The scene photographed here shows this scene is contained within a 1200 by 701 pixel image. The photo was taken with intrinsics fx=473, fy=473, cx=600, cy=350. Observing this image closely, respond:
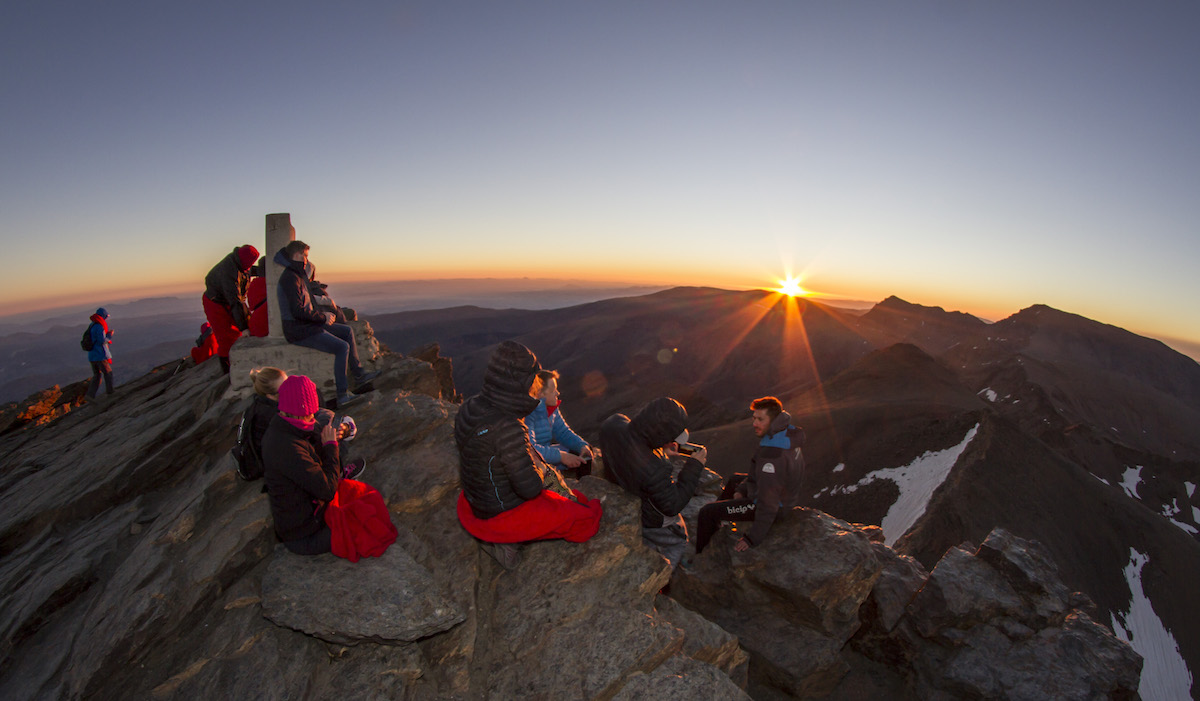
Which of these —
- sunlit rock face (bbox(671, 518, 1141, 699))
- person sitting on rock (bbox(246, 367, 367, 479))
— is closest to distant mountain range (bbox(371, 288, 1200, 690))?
sunlit rock face (bbox(671, 518, 1141, 699))

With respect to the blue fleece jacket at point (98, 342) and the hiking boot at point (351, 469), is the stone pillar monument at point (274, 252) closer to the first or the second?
the hiking boot at point (351, 469)

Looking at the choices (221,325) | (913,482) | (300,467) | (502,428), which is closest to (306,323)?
(221,325)

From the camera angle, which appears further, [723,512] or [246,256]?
[246,256]

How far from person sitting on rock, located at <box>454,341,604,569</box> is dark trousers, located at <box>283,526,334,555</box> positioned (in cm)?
127

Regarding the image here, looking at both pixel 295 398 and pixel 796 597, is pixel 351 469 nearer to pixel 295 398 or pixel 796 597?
pixel 295 398

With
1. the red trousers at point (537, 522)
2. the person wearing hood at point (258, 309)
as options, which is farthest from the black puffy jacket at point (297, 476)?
the person wearing hood at point (258, 309)

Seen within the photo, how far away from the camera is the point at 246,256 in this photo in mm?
8633

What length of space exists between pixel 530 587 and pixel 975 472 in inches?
1023

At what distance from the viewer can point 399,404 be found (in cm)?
746

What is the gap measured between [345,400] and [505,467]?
4.72 m

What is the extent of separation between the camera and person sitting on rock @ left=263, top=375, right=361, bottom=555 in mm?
4289

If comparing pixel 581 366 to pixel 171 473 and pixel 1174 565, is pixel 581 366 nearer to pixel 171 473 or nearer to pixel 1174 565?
pixel 1174 565


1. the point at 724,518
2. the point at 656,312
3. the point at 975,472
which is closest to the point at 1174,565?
the point at 975,472

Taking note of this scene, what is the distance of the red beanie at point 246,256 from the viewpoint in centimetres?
860
